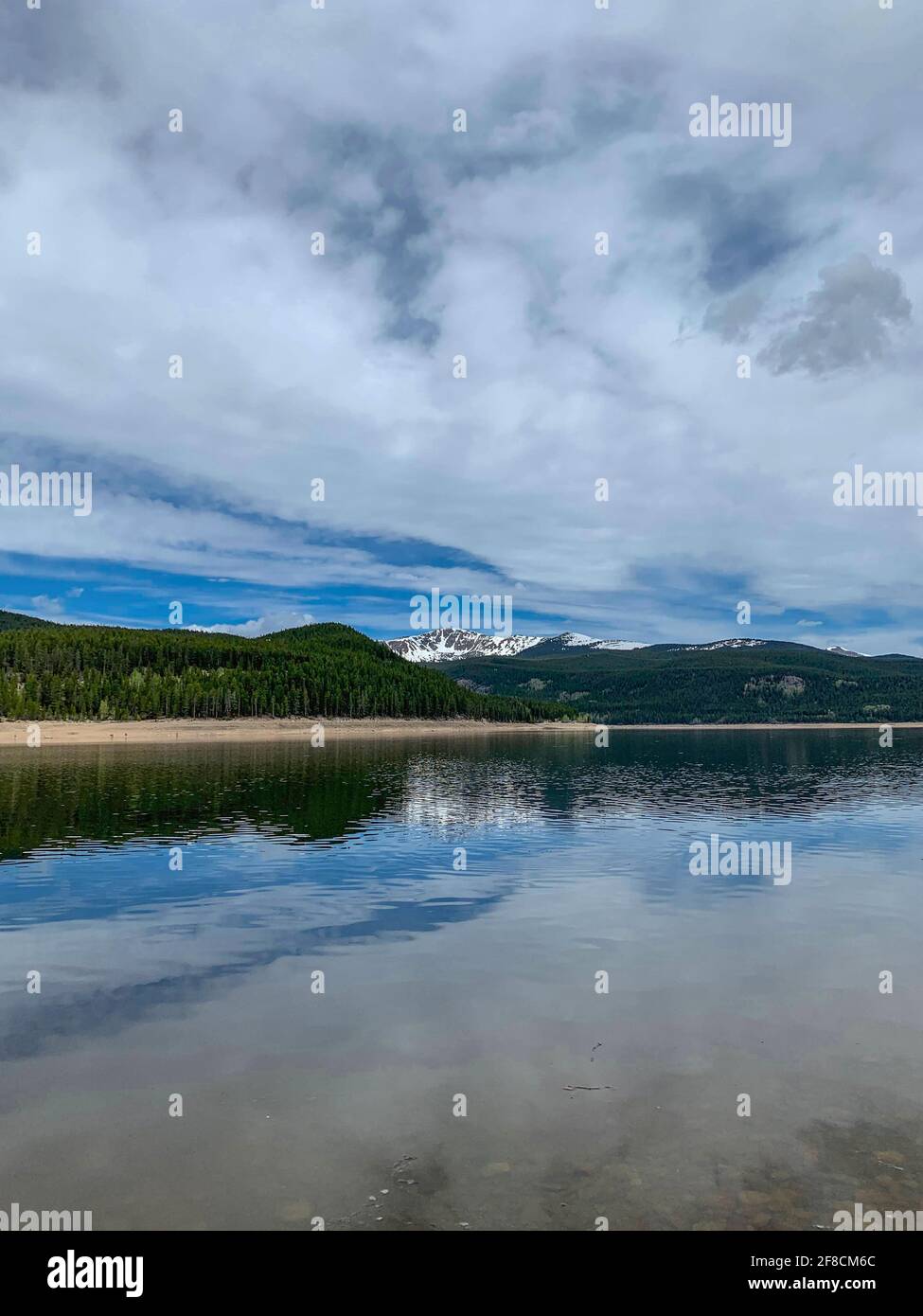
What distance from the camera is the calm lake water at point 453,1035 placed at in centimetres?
1183

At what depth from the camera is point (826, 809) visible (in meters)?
61.8

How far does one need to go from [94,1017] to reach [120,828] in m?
32.3

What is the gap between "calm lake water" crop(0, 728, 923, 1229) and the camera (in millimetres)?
11828

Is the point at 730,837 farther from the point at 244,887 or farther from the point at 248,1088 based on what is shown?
the point at 248,1088

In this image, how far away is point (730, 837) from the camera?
156 feet

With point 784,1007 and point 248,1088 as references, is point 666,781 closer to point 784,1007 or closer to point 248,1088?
point 784,1007

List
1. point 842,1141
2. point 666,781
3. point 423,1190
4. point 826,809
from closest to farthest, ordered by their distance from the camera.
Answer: point 423,1190
point 842,1141
point 826,809
point 666,781

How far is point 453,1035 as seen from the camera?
18062 millimetres

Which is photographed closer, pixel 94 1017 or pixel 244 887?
pixel 94 1017

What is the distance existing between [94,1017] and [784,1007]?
17131 millimetres
